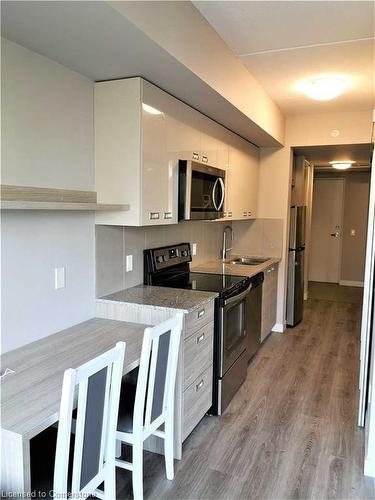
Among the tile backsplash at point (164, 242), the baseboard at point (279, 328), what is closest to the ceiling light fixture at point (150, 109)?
the tile backsplash at point (164, 242)

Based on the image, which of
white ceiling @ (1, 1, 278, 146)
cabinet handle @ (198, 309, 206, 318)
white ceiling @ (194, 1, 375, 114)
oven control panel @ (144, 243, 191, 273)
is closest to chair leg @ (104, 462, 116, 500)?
cabinet handle @ (198, 309, 206, 318)

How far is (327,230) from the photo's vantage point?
7.73 meters

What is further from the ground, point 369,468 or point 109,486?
point 109,486

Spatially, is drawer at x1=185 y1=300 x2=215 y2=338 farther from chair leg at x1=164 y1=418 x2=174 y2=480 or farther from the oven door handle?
chair leg at x1=164 y1=418 x2=174 y2=480

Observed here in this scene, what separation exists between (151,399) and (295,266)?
11.0ft

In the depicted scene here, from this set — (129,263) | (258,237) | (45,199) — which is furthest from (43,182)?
(258,237)

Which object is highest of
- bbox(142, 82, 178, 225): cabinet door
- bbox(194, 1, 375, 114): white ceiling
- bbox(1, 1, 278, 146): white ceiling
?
bbox(194, 1, 375, 114): white ceiling

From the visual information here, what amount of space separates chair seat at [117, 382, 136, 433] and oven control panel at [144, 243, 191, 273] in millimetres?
994

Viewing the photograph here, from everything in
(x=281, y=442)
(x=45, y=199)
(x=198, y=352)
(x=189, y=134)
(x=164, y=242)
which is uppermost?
(x=189, y=134)

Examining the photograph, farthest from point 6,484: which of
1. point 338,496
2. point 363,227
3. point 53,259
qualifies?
point 363,227

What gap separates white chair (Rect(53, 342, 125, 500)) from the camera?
48.3 inches

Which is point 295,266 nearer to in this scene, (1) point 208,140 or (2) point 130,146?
(1) point 208,140

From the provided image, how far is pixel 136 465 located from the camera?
1768mm

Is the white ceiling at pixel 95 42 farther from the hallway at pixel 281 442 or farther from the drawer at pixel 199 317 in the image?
the hallway at pixel 281 442
